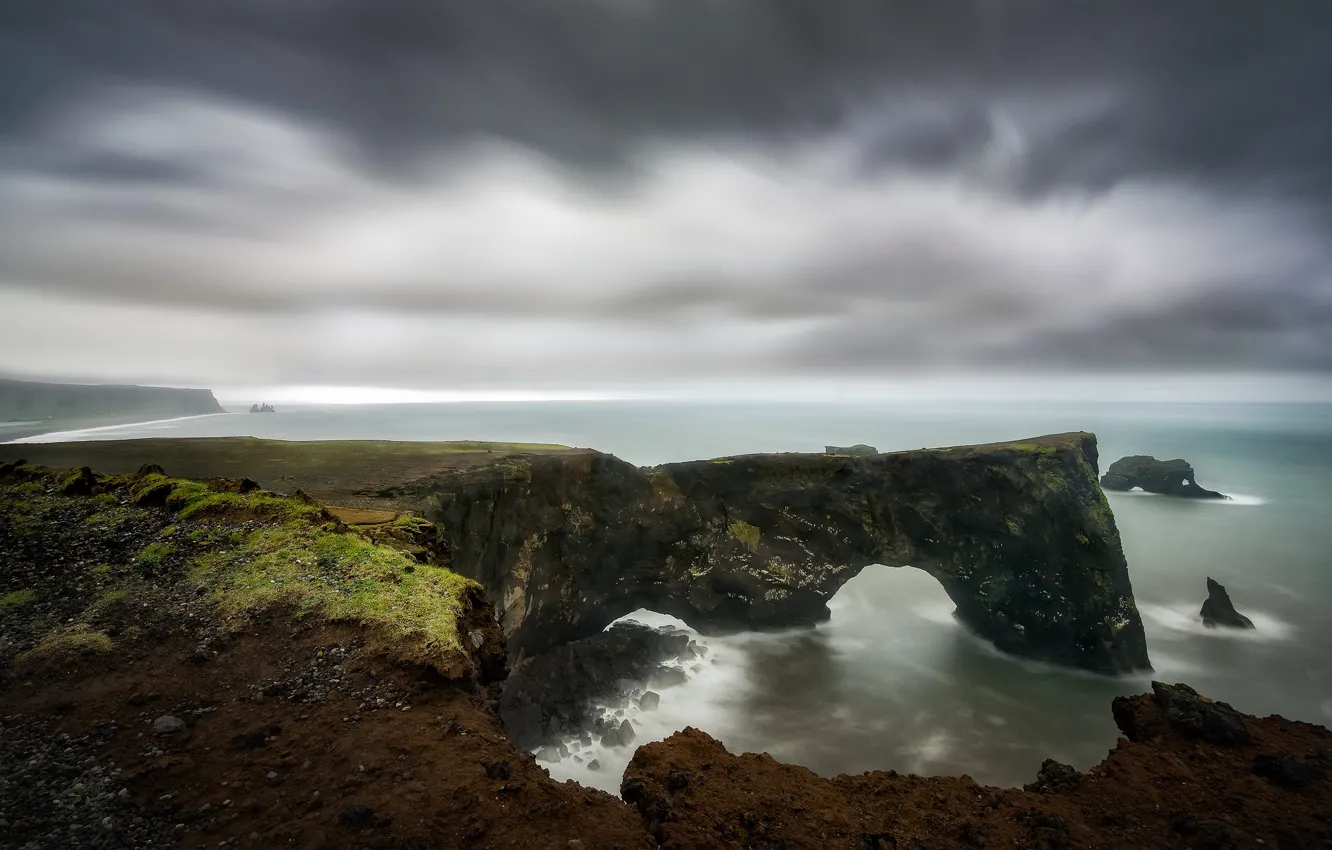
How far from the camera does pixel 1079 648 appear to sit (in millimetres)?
26797

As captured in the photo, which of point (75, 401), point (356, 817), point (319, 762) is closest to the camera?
point (356, 817)

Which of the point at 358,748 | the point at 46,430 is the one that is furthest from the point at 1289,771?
the point at 46,430

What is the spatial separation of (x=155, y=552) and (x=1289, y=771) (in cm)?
2098

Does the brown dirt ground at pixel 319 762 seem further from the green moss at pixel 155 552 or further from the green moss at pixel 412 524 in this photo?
the green moss at pixel 412 524

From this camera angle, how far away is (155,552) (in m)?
10.4

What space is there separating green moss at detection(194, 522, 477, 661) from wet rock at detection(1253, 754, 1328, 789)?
13.8m

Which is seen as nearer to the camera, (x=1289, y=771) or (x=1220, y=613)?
(x=1289, y=771)

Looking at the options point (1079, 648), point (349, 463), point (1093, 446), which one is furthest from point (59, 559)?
point (1093, 446)

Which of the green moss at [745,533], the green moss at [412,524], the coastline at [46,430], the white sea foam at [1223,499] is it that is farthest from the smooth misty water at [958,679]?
the coastline at [46,430]

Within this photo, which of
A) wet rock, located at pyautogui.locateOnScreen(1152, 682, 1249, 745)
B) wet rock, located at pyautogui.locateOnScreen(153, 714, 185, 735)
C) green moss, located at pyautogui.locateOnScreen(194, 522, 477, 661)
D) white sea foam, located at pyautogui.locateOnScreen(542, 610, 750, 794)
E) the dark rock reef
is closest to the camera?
wet rock, located at pyautogui.locateOnScreen(153, 714, 185, 735)

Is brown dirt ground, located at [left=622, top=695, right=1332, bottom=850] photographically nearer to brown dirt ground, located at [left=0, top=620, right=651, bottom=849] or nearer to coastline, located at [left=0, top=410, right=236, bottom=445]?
brown dirt ground, located at [left=0, top=620, right=651, bottom=849]

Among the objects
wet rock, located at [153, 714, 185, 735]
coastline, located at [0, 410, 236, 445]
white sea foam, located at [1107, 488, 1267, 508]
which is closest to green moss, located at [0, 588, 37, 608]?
wet rock, located at [153, 714, 185, 735]

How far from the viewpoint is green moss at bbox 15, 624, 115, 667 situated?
23.7 ft

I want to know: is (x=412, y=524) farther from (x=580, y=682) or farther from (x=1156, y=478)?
(x=1156, y=478)
